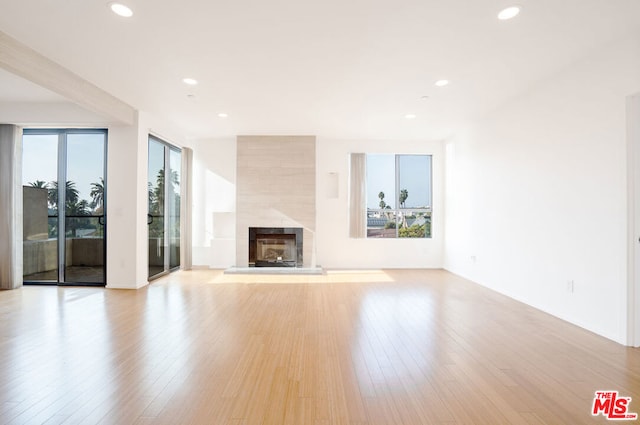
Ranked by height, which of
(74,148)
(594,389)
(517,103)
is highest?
(517,103)

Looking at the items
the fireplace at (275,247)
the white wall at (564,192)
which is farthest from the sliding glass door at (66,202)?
the white wall at (564,192)

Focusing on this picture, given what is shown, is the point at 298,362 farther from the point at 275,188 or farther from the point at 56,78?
the point at 275,188

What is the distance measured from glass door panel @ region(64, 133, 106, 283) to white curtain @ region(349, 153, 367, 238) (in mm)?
4525

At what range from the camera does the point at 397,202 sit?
311 inches

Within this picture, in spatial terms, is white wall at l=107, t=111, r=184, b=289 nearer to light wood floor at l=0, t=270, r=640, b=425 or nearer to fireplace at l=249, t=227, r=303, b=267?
light wood floor at l=0, t=270, r=640, b=425

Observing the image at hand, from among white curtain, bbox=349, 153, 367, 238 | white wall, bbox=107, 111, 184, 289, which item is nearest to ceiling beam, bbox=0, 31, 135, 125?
white wall, bbox=107, 111, 184, 289

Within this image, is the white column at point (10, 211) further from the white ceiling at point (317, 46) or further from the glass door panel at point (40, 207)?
the white ceiling at point (317, 46)

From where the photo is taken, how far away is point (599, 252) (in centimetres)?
340

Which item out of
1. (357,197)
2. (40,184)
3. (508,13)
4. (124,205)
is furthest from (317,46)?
(40,184)

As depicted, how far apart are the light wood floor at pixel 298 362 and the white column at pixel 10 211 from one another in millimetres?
774

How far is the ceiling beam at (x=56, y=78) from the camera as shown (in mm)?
3158

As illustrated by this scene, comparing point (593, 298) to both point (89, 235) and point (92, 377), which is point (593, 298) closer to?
→ point (92, 377)

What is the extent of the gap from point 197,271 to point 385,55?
5.42 metres

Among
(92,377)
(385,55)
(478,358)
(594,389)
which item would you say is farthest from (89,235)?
(594,389)
